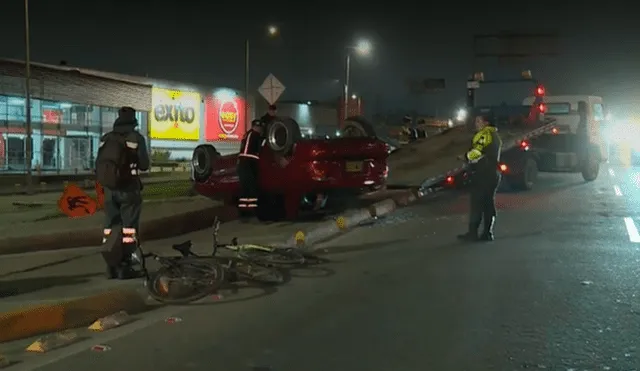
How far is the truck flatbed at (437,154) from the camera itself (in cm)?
1680

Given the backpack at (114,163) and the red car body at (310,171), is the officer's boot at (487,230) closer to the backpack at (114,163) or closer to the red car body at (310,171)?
the red car body at (310,171)

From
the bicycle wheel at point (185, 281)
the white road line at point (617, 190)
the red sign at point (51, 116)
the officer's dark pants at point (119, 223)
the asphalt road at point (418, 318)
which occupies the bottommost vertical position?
the asphalt road at point (418, 318)

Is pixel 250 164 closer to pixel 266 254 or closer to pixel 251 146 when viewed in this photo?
pixel 251 146

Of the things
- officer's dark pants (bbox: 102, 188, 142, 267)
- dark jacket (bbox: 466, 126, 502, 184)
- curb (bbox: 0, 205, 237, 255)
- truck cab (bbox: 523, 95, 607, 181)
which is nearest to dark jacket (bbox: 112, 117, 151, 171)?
officer's dark pants (bbox: 102, 188, 142, 267)

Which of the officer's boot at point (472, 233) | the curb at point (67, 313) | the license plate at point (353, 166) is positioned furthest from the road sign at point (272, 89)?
the curb at point (67, 313)

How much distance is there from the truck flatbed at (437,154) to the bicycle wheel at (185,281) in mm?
9730

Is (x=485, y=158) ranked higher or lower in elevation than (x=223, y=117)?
lower

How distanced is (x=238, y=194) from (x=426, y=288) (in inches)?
217

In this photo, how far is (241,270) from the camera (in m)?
8.27

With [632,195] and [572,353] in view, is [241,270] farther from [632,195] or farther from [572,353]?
[632,195]

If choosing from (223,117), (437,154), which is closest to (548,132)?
(437,154)

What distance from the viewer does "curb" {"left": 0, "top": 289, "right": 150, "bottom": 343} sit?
588 centimetres

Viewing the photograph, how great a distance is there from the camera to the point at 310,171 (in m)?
11.7

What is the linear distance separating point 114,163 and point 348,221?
20.3ft
